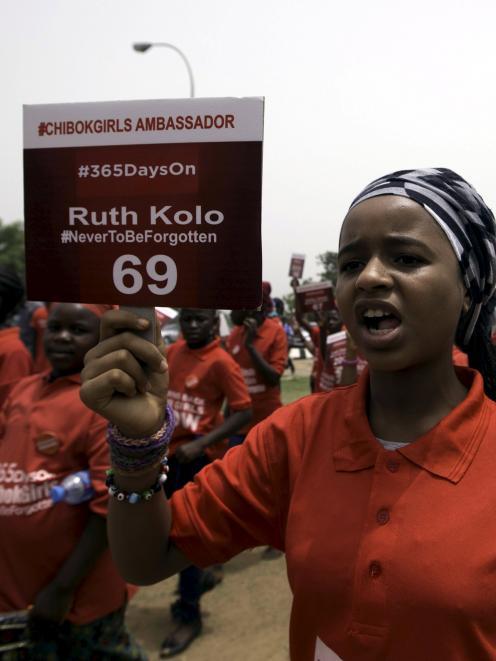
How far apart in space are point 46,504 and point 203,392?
1.93 metres

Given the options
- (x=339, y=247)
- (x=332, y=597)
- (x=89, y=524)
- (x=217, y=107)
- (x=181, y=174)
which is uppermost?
(x=217, y=107)

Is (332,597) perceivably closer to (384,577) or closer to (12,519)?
(384,577)

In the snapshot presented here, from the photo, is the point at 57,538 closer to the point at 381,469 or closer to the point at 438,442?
the point at 381,469

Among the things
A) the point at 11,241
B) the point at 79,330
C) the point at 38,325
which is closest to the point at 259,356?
the point at 38,325

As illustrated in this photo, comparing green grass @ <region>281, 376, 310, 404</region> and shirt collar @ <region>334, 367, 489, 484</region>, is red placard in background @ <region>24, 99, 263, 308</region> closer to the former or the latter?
shirt collar @ <region>334, 367, 489, 484</region>

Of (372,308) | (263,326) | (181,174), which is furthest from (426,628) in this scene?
(263,326)

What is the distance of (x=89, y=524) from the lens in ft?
7.70

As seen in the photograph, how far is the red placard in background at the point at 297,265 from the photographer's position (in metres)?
8.97

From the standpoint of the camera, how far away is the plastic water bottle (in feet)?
7.52

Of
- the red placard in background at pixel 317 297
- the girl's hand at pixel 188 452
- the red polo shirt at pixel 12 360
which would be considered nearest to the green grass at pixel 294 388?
the red placard in background at pixel 317 297

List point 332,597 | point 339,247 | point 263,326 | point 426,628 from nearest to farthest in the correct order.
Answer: point 426,628 < point 332,597 < point 339,247 < point 263,326

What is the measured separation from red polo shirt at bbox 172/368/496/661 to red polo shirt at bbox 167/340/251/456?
2.55 meters

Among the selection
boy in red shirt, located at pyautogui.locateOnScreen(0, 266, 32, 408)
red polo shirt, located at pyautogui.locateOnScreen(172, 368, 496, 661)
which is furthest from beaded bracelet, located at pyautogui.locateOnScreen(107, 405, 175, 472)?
boy in red shirt, located at pyautogui.locateOnScreen(0, 266, 32, 408)

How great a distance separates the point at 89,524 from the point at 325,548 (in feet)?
4.27
